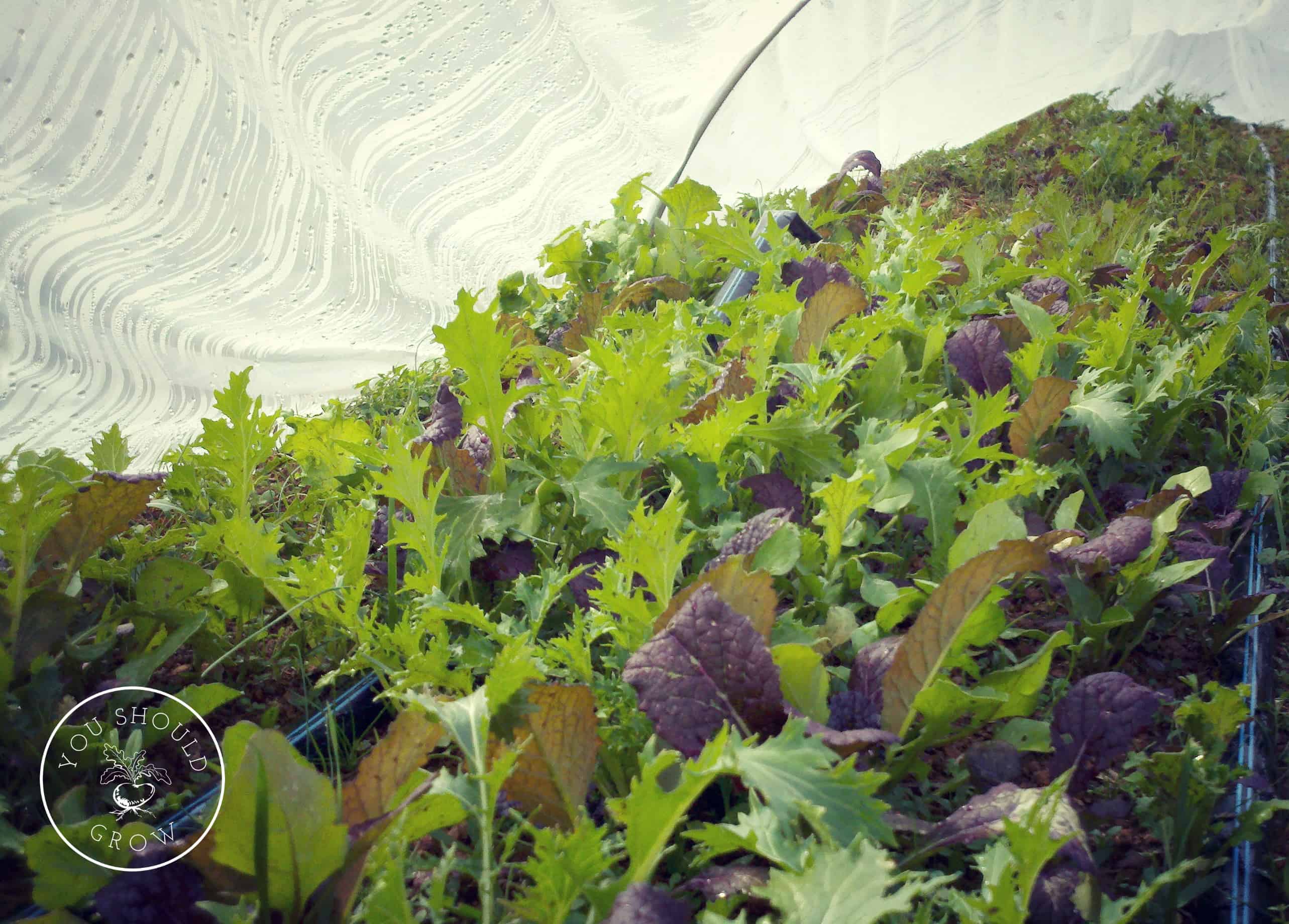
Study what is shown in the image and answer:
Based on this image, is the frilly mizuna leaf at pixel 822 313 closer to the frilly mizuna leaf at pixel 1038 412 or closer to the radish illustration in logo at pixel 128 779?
the frilly mizuna leaf at pixel 1038 412

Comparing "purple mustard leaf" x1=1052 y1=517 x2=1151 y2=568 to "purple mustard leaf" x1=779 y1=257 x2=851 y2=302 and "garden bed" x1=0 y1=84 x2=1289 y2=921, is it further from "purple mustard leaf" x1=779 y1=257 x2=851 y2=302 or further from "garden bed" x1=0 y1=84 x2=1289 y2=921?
"purple mustard leaf" x1=779 y1=257 x2=851 y2=302

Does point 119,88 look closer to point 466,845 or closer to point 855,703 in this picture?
point 466,845

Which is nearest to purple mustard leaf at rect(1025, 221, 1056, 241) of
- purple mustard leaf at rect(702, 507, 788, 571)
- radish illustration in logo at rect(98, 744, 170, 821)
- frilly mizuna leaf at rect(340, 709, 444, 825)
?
purple mustard leaf at rect(702, 507, 788, 571)

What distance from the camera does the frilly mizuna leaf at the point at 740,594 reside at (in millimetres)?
828

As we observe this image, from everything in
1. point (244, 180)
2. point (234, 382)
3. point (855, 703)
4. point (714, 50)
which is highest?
point (714, 50)

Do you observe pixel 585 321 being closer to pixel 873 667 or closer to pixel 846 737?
pixel 873 667

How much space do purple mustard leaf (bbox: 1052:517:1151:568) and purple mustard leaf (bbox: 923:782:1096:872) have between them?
350mm

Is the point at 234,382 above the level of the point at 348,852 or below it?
above

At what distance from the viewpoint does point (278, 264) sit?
1555mm

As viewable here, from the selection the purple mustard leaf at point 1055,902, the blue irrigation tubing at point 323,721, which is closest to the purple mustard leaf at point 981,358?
the purple mustard leaf at point 1055,902

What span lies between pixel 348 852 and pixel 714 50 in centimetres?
254

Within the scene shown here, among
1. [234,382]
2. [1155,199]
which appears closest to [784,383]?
[234,382]

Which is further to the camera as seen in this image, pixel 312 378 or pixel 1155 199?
pixel 1155 199

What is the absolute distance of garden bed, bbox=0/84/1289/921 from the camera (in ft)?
2.11
